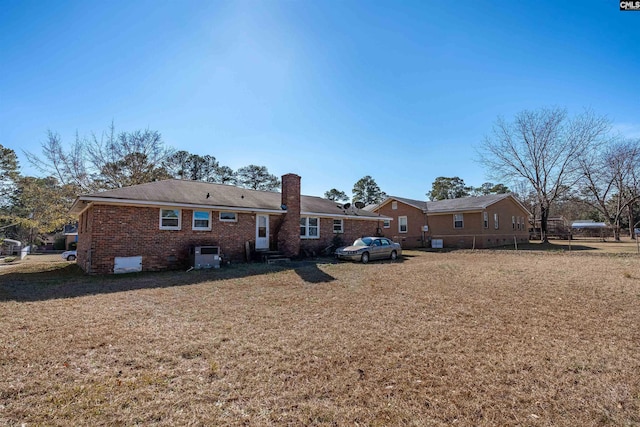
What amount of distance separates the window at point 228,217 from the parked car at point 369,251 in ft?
18.0

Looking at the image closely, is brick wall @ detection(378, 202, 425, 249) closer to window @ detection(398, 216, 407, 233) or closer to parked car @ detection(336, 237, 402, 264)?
→ window @ detection(398, 216, 407, 233)

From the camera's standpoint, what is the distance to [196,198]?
13.5 m

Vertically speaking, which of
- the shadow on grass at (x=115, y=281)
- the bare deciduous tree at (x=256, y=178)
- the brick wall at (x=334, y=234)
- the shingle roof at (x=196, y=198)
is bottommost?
the shadow on grass at (x=115, y=281)

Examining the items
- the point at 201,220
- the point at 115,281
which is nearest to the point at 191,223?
the point at 201,220

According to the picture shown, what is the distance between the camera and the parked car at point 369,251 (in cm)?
1497

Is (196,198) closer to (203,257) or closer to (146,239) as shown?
(146,239)

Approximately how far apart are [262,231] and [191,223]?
3.67 metres

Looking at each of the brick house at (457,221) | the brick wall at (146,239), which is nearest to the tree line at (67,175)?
the brick wall at (146,239)

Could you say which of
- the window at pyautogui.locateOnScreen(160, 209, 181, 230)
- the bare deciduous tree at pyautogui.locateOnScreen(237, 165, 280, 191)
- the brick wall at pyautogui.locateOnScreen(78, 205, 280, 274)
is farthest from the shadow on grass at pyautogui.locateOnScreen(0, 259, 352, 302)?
the bare deciduous tree at pyautogui.locateOnScreen(237, 165, 280, 191)

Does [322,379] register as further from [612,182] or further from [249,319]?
[612,182]

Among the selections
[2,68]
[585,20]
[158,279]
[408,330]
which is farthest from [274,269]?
[585,20]

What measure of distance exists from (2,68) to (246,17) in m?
9.45

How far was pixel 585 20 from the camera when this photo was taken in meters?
9.92

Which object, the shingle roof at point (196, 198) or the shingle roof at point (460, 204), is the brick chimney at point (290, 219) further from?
the shingle roof at point (460, 204)
